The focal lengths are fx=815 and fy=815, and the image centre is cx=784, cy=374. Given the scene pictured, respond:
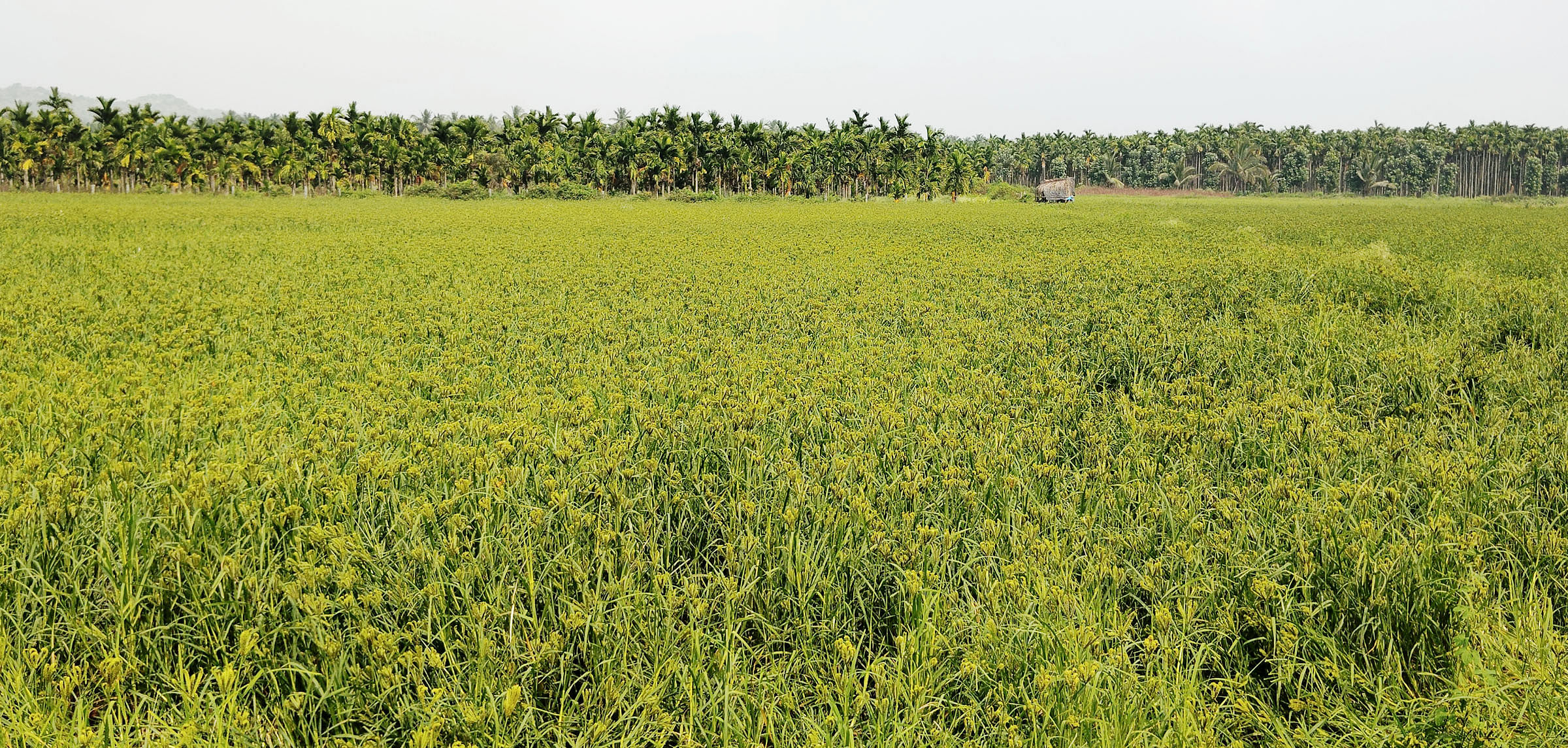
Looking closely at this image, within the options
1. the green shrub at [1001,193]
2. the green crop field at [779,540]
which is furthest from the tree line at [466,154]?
the green crop field at [779,540]

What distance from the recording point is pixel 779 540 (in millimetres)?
3330

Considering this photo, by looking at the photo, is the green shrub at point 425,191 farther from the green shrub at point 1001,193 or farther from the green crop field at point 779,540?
the green crop field at point 779,540

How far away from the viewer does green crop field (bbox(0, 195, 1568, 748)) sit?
8.07ft

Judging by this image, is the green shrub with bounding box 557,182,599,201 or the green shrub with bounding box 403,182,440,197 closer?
the green shrub with bounding box 557,182,599,201

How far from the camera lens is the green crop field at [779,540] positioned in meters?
2.46

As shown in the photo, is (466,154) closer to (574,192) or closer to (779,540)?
(574,192)

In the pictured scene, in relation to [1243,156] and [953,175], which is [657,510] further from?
[1243,156]

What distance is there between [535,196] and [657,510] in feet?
218

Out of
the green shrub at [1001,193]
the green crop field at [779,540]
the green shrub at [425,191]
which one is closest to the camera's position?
the green crop field at [779,540]

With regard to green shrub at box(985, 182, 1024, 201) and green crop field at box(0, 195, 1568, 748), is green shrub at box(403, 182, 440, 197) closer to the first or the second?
green shrub at box(985, 182, 1024, 201)

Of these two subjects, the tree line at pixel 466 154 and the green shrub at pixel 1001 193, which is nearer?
the tree line at pixel 466 154

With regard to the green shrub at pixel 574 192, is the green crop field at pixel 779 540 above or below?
below

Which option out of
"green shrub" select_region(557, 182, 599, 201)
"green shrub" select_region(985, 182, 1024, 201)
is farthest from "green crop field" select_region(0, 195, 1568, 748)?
"green shrub" select_region(985, 182, 1024, 201)

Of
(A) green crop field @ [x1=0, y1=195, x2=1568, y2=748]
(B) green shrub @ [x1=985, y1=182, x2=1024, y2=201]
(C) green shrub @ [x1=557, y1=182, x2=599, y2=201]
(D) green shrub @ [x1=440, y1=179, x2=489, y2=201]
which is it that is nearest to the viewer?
(A) green crop field @ [x1=0, y1=195, x2=1568, y2=748]
